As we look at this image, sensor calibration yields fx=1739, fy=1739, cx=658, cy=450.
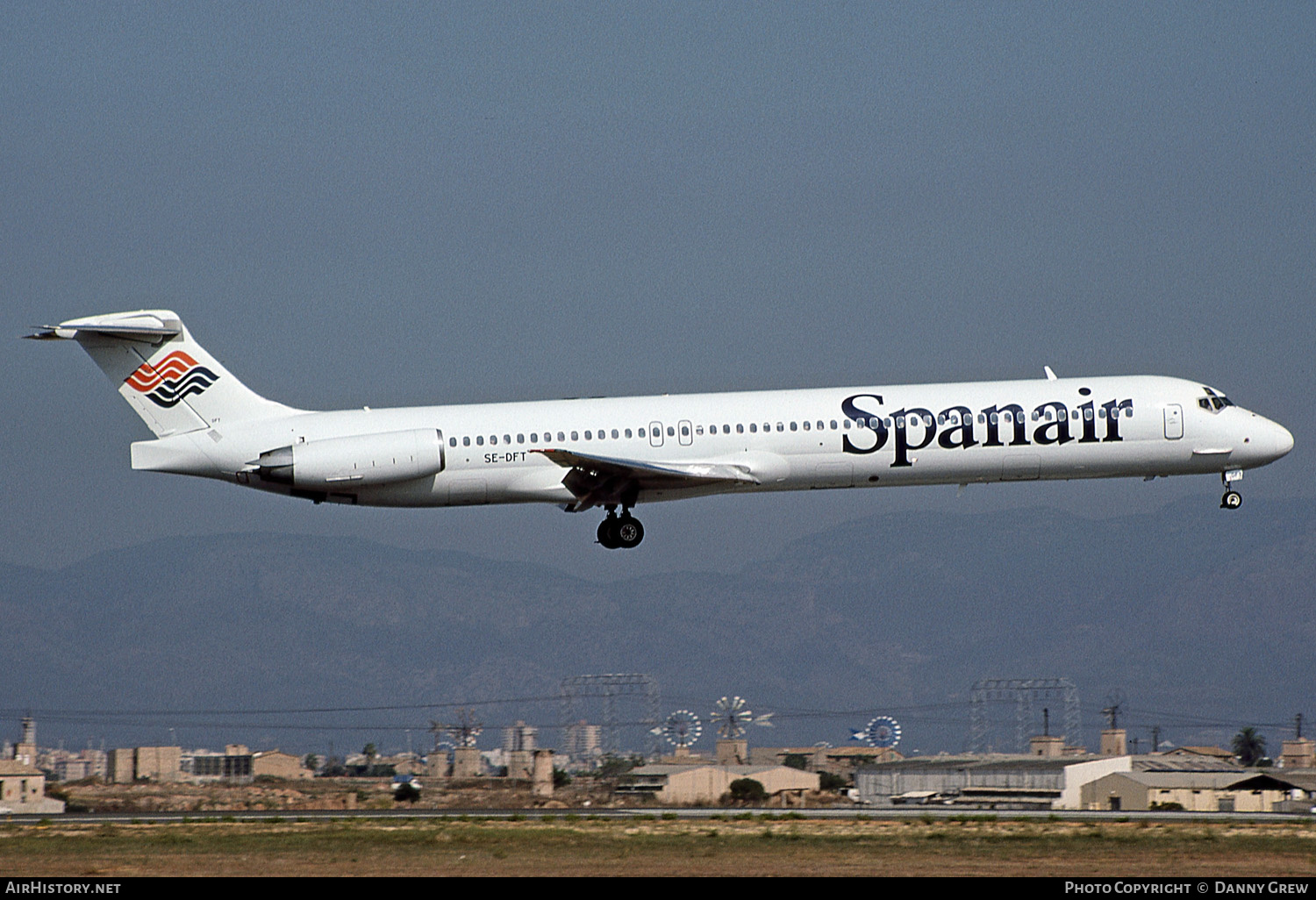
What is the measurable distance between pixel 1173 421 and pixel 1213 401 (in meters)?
1.66

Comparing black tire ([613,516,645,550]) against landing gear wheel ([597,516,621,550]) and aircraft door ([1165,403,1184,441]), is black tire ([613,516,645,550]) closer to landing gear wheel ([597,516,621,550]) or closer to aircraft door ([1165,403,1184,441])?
landing gear wheel ([597,516,621,550])

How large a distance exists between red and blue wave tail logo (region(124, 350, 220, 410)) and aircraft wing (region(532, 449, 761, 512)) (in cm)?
876

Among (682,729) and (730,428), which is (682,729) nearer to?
(682,729)

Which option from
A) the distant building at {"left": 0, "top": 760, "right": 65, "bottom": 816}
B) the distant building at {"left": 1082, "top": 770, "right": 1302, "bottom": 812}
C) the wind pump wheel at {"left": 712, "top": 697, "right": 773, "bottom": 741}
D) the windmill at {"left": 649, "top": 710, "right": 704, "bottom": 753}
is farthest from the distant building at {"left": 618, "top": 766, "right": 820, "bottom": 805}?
the windmill at {"left": 649, "top": 710, "right": 704, "bottom": 753}

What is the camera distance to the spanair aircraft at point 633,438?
41625 millimetres

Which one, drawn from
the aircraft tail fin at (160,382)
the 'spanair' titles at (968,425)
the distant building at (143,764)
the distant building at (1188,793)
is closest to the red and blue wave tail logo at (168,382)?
the aircraft tail fin at (160,382)

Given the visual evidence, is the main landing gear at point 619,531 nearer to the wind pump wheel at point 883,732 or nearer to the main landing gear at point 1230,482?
the main landing gear at point 1230,482

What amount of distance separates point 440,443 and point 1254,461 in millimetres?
20693

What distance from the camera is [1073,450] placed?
1677 inches

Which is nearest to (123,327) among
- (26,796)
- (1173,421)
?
(1173,421)

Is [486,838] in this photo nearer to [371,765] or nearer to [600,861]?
[600,861]

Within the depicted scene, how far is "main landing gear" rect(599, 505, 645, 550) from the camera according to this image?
141 ft

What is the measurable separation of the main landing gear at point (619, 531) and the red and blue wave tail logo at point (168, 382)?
34.2 ft
